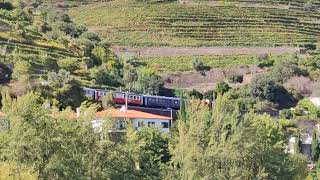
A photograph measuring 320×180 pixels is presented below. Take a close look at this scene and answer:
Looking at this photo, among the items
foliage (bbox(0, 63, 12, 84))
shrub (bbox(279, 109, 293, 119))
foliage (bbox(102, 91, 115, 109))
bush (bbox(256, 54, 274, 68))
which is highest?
foliage (bbox(0, 63, 12, 84))

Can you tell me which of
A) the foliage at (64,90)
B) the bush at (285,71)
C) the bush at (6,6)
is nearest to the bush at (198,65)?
the bush at (285,71)

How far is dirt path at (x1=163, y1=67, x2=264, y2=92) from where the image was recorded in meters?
88.6

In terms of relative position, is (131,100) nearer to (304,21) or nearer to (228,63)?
(228,63)

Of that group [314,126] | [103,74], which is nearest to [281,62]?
[314,126]

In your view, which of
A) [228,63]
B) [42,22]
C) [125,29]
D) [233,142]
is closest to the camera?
[233,142]

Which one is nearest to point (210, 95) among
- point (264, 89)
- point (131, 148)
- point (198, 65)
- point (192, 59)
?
point (264, 89)

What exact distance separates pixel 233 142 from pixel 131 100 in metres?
26.7

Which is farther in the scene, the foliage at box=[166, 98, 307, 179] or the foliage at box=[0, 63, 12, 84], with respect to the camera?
the foliage at box=[0, 63, 12, 84]

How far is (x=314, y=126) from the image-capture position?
7531 cm

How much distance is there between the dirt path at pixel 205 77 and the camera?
88.6m

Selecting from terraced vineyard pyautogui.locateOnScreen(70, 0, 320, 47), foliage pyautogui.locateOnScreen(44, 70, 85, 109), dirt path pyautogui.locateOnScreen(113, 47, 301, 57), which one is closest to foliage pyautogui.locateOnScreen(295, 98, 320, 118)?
dirt path pyautogui.locateOnScreen(113, 47, 301, 57)

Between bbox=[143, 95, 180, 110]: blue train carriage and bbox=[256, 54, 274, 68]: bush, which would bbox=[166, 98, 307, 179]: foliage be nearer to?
bbox=[143, 95, 180, 110]: blue train carriage

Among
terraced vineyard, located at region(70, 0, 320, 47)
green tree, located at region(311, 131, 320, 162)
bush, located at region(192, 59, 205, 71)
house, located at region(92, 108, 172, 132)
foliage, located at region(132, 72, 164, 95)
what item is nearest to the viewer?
house, located at region(92, 108, 172, 132)

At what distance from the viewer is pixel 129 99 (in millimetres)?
68375
